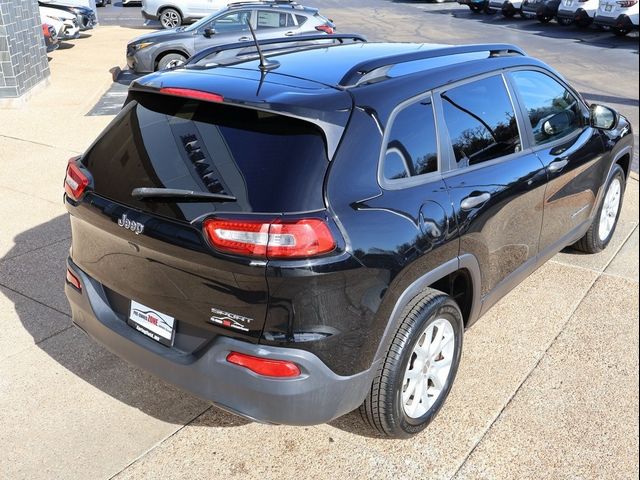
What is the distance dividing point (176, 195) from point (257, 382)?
804 mm

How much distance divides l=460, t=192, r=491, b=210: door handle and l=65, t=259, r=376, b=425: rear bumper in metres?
0.94

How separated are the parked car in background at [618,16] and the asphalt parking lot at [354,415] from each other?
1830 cm

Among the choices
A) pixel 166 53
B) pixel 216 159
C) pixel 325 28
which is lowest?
pixel 166 53

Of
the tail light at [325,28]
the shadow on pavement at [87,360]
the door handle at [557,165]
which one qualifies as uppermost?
the door handle at [557,165]

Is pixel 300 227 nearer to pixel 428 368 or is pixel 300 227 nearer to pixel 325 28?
pixel 428 368

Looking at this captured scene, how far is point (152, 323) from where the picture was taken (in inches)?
116

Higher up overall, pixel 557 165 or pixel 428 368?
pixel 557 165

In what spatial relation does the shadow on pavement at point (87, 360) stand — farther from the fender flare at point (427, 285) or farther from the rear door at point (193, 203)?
the fender flare at point (427, 285)

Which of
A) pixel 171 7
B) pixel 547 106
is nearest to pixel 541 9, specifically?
pixel 171 7

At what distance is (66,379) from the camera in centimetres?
365

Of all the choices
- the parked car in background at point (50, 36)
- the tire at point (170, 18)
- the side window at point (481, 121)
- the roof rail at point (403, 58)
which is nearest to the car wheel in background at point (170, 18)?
the tire at point (170, 18)

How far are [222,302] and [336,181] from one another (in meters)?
0.65

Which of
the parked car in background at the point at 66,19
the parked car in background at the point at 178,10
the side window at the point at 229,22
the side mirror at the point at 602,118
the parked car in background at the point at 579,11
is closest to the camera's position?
the side mirror at the point at 602,118

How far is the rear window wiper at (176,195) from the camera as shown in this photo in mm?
2629
